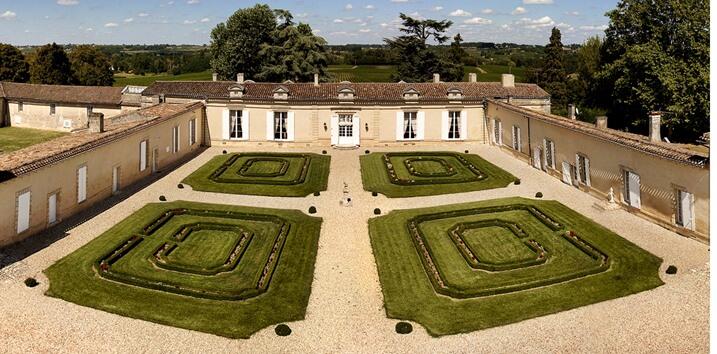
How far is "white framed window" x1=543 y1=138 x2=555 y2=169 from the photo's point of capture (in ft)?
108

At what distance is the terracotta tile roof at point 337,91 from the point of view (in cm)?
4400

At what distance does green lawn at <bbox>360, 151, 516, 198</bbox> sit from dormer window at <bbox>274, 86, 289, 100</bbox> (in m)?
8.59

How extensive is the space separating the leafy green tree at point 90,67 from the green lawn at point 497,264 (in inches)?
2659

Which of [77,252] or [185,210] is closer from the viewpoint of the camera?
[77,252]

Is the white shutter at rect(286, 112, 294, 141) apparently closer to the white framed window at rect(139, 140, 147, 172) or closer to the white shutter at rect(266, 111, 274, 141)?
the white shutter at rect(266, 111, 274, 141)

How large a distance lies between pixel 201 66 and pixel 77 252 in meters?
115

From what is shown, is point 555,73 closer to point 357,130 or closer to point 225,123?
point 357,130

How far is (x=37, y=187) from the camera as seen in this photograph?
22.0 metres

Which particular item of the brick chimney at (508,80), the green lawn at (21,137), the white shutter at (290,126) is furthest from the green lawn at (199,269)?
the green lawn at (21,137)

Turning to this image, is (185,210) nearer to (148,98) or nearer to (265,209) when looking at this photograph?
(265,209)

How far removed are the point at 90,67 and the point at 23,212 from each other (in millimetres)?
65643

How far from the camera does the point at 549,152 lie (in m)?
33.8

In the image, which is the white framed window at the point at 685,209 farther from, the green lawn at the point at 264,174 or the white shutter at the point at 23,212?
the white shutter at the point at 23,212

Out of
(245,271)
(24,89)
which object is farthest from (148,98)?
(245,271)
